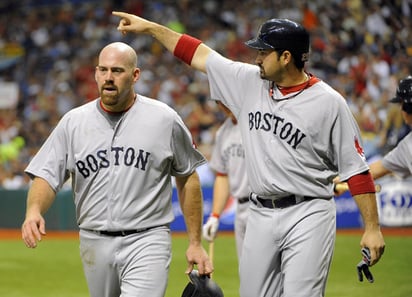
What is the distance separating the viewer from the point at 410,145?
7922 mm

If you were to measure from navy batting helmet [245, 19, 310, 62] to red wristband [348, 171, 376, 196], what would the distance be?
36.0 inches

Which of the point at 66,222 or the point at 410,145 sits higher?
the point at 410,145

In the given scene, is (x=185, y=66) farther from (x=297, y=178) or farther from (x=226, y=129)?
(x=297, y=178)

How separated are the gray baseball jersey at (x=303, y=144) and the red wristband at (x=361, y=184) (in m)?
0.04

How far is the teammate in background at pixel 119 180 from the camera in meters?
5.62

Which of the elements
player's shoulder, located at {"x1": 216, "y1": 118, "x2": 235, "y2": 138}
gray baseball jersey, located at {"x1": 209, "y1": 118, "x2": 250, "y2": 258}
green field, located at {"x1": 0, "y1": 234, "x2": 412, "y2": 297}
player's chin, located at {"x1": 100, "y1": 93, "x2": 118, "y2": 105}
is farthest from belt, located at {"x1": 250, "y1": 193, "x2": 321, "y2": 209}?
green field, located at {"x1": 0, "y1": 234, "x2": 412, "y2": 297}

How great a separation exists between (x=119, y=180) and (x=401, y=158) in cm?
337

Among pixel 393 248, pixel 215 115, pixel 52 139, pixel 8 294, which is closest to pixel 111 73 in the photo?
pixel 52 139

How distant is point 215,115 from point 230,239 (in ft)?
15.0

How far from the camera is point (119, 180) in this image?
5676mm

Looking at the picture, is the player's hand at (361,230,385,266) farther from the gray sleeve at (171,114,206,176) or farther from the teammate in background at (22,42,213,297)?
the gray sleeve at (171,114,206,176)

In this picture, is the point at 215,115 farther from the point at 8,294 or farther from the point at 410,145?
the point at 410,145

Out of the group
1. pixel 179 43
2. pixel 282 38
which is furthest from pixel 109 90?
pixel 282 38

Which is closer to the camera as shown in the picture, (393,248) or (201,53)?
(201,53)
